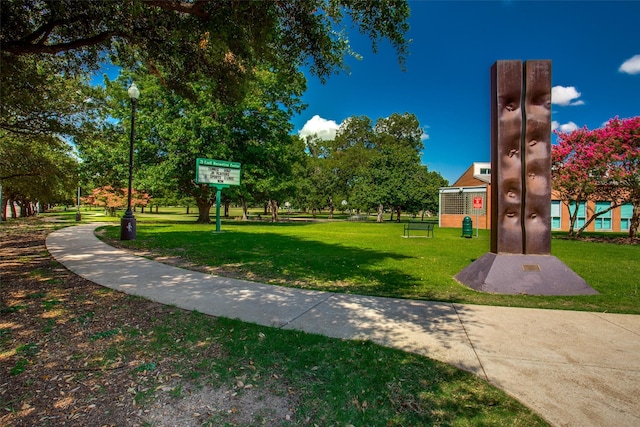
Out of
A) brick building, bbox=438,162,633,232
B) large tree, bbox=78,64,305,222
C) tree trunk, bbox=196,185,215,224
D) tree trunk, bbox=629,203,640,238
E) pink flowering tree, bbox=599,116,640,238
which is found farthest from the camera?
tree trunk, bbox=196,185,215,224

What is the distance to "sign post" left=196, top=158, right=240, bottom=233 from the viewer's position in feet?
64.0

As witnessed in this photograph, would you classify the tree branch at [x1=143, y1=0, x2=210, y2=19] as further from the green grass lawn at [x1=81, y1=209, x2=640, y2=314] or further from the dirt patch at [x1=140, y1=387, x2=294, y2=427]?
the dirt patch at [x1=140, y1=387, x2=294, y2=427]

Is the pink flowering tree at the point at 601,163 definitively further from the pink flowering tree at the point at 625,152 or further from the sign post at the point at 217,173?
the sign post at the point at 217,173

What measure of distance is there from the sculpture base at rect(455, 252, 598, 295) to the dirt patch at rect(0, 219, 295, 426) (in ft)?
17.2

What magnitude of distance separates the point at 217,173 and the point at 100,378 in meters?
18.3

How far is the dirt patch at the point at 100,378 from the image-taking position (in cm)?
239

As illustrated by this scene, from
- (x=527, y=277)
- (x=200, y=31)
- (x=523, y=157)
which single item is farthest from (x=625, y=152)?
(x=200, y=31)

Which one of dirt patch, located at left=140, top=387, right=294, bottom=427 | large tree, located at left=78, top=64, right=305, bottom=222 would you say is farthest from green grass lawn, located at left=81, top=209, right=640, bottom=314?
large tree, located at left=78, top=64, right=305, bottom=222

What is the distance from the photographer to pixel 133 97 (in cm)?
1259

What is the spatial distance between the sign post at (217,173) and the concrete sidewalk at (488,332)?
13433mm

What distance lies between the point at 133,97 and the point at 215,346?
12.3m

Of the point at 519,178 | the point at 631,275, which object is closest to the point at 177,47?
the point at 519,178

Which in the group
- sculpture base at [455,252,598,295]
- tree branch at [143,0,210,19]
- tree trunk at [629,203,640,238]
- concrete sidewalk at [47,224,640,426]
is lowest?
concrete sidewalk at [47,224,640,426]

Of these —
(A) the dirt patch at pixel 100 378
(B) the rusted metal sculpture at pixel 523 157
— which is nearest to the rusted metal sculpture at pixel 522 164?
(B) the rusted metal sculpture at pixel 523 157
